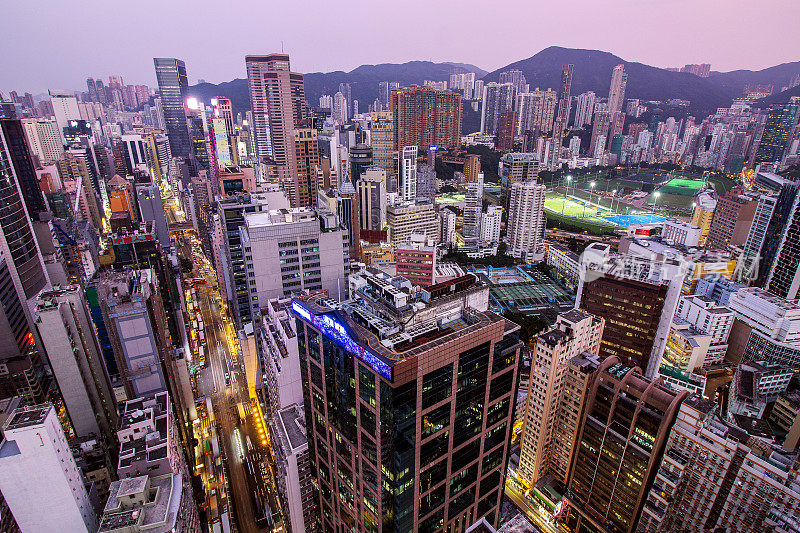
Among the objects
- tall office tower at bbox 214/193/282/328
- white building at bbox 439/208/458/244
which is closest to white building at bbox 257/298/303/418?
tall office tower at bbox 214/193/282/328

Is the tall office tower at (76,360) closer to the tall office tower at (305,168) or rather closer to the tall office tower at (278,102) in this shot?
the tall office tower at (305,168)

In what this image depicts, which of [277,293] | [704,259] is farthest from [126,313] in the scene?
[704,259]

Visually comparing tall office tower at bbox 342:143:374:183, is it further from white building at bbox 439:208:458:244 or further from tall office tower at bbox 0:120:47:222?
tall office tower at bbox 0:120:47:222

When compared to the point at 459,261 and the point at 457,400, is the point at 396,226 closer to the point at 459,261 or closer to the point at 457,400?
the point at 459,261

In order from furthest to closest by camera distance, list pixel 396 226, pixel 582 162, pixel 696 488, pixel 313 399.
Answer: pixel 582 162 < pixel 396 226 < pixel 696 488 < pixel 313 399

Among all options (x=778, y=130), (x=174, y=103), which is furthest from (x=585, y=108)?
(x=174, y=103)

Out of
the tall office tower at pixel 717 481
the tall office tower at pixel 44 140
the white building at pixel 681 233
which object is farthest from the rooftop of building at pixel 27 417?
the tall office tower at pixel 44 140

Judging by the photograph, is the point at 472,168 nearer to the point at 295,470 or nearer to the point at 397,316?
the point at 295,470
